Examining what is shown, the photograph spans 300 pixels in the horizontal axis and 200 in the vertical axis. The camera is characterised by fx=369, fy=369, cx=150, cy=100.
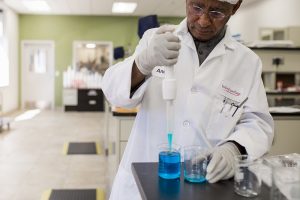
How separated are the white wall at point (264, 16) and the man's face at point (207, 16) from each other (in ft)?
20.4

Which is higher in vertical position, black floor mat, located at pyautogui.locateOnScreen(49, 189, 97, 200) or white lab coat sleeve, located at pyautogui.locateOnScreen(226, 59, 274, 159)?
white lab coat sleeve, located at pyautogui.locateOnScreen(226, 59, 274, 159)

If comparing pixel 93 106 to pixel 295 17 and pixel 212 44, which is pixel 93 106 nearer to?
pixel 295 17

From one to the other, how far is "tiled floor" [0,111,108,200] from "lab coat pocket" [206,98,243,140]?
8.39 feet

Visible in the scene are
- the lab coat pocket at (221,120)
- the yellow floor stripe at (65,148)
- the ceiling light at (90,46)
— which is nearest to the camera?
the lab coat pocket at (221,120)

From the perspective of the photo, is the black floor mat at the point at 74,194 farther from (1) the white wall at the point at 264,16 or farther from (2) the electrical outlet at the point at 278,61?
(1) the white wall at the point at 264,16

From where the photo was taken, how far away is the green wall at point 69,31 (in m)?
10.1

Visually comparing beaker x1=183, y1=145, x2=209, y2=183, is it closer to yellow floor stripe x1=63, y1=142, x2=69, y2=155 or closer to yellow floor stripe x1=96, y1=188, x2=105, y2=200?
yellow floor stripe x1=96, y1=188, x2=105, y2=200

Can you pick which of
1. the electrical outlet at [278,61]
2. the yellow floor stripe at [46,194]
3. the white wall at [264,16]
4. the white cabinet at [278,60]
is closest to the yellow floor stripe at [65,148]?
the yellow floor stripe at [46,194]

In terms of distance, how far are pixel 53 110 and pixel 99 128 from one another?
3.19 meters

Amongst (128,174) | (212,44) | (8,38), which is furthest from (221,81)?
(8,38)

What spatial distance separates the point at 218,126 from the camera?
1313 millimetres

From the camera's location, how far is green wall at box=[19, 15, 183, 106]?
1008cm

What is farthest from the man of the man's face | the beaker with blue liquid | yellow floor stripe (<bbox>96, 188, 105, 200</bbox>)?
yellow floor stripe (<bbox>96, 188, 105, 200</bbox>)

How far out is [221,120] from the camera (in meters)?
1.31
